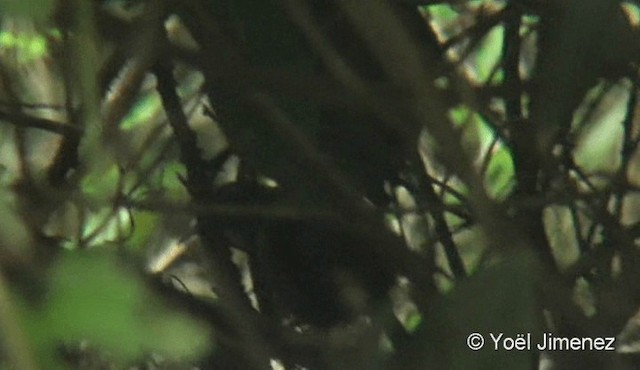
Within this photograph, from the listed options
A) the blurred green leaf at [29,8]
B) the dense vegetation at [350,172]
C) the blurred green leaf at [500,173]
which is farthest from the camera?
the blurred green leaf at [500,173]

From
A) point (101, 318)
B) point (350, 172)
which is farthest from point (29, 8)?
point (350, 172)

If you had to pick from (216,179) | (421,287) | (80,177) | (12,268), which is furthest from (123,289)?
(216,179)

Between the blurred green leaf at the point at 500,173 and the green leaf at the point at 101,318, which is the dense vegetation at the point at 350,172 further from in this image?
the green leaf at the point at 101,318

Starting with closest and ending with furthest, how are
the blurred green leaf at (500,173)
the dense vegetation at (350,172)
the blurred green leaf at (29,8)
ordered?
the blurred green leaf at (29,8), the dense vegetation at (350,172), the blurred green leaf at (500,173)

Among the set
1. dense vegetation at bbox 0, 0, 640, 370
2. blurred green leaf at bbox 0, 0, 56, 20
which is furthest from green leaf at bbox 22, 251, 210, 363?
dense vegetation at bbox 0, 0, 640, 370

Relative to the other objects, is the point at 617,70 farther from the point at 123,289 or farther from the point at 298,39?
the point at 123,289

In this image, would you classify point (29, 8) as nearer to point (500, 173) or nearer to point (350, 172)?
point (350, 172)

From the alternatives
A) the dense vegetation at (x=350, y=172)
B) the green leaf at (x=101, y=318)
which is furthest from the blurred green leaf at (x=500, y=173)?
the green leaf at (x=101, y=318)

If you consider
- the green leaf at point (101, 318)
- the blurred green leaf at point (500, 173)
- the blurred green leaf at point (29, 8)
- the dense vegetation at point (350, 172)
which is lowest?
the blurred green leaf at point (500, 173)
